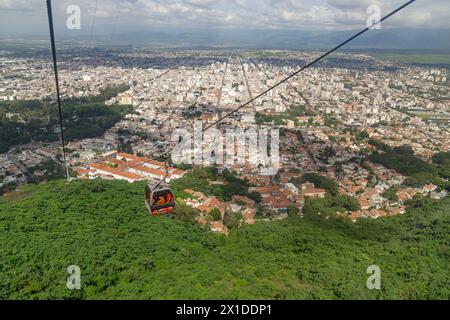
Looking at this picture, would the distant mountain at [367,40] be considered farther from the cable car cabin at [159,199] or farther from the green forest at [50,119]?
the cable car cabin at [159,199]

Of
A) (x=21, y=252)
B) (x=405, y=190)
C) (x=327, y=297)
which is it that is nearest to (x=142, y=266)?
(x=21, y=252)

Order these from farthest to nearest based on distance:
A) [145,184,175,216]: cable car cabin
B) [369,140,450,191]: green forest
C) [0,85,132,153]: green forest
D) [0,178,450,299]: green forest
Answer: [0,85,132,153]: green forest
[369,140,450,191]: green forest
[0,178,450,299]: green forest
[145,184,175,216]: cable car cabin

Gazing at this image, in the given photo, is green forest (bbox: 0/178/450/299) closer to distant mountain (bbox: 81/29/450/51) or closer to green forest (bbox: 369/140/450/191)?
Result: green forest (bbox: 369/140/450/191)

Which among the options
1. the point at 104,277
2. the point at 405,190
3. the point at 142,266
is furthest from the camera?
the point at 405,190

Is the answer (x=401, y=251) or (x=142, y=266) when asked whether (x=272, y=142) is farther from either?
(x=142, y=266)

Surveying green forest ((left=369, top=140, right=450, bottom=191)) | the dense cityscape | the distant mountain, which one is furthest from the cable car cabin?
the distant mountain

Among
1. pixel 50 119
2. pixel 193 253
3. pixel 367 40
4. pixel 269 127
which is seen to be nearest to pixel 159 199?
pixel 193 253

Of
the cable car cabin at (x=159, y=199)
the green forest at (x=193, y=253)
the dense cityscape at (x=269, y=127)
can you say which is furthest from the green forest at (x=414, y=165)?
the cable car cabin at (x=159, y=199)
